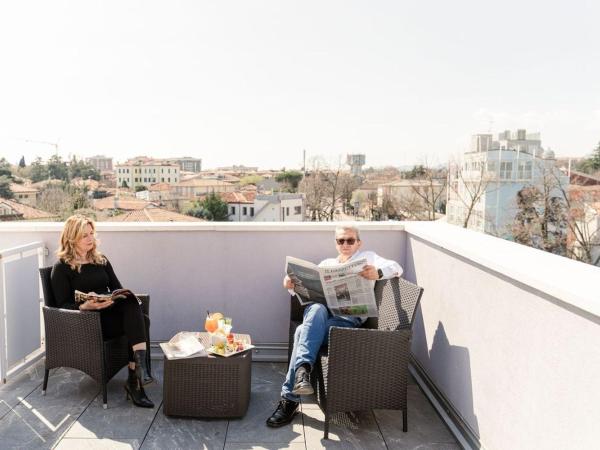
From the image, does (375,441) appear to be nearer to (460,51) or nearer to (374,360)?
(374,360)

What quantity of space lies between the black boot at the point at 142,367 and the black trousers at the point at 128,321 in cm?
5

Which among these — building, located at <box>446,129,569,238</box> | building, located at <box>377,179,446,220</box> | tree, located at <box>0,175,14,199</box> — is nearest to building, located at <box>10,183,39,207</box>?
tree, located at <box>0,175,14,199</box>

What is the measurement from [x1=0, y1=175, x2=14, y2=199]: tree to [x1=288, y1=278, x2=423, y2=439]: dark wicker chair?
1355 inches

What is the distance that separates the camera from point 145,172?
153 feet

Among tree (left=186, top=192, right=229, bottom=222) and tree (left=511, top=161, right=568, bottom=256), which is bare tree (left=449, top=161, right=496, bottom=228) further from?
tree (left=186, top=192, right=229, bottom=222)

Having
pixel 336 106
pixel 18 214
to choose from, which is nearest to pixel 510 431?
pixel 18 214

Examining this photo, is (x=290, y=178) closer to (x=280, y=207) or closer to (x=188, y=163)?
(x=280, y=207)

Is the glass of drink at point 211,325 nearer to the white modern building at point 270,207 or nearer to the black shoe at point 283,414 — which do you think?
the black shoe at point 283,414

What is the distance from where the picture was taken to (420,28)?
42.2 m

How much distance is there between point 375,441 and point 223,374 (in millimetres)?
871

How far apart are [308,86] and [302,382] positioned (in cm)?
5441

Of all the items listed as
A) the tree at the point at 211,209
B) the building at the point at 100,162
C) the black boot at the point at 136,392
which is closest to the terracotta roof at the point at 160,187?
the tree at the point at 211,209

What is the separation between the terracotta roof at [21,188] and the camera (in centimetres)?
3328

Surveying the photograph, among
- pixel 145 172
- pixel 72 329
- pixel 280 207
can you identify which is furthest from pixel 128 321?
pixel 145 172
